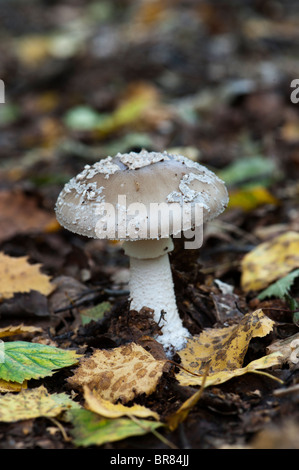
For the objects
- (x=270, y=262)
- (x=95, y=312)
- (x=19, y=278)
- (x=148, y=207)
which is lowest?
(x=95, y=312)

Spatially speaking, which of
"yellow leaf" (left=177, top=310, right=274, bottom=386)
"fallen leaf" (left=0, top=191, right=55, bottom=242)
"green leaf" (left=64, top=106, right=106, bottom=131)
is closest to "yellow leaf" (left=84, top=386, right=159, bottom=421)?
"yellow leaf" (left=177, top=310, right=274, bottom=386)

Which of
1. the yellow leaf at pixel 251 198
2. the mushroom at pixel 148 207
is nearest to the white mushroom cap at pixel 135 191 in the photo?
the mushroom at pixel 148 207

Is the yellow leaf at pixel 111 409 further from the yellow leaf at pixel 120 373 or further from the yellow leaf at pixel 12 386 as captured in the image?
the yellow leaf at pixel 12 386

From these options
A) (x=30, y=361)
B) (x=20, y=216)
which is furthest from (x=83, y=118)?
(x=30, y=361)

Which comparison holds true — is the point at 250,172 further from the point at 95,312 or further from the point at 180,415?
the point at 180,415

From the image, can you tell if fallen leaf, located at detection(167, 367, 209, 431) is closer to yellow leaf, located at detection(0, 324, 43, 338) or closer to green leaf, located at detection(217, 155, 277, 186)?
yellow leaf, located at detection(0, 324, 43, 338)
